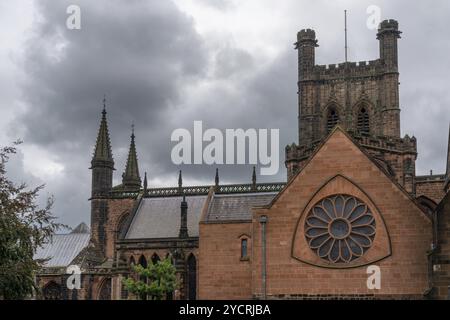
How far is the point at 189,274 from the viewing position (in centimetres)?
6291

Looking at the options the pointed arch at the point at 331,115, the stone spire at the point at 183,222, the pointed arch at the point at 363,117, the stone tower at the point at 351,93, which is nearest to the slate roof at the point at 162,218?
the stone spire at the point at 183,222

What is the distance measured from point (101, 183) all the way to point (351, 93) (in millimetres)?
27979

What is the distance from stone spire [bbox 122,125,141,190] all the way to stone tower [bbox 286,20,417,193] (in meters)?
19.6

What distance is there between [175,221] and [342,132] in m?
31.3

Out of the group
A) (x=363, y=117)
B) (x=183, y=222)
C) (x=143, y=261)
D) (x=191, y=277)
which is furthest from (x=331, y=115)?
(x=143, y=261)

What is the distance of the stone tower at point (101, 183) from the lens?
7575 cm

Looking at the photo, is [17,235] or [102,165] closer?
[17,235]

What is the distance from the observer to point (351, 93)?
7406 cm

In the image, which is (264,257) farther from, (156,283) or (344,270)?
(156,283)

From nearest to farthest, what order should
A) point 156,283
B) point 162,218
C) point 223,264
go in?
point 223,264 → point 156,283 → point 162,218

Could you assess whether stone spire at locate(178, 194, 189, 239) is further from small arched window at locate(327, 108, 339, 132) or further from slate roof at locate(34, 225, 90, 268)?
small arched window at locate(327, 108, 339, 132)
